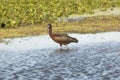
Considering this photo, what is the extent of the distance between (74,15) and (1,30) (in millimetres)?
7797

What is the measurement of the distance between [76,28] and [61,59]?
9.58 m

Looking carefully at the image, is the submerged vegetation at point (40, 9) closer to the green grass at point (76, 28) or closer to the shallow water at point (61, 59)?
the green grass at point (76, 28)

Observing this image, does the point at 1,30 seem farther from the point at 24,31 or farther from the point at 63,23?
the point at 63,23

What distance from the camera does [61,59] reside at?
13922 millimetres

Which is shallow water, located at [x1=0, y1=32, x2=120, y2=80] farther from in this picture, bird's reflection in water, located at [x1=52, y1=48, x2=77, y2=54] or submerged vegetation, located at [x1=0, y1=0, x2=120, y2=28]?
submerged vegetation, located at [x1=0, y1=0, x2=120, y2=28]

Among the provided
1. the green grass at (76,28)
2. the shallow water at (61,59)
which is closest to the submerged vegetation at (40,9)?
the green grass at (76,28)

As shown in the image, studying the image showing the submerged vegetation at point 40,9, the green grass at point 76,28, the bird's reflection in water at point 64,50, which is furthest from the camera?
the submerged vegetation at point 40,9

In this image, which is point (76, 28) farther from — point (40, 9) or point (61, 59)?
point (61, 59)

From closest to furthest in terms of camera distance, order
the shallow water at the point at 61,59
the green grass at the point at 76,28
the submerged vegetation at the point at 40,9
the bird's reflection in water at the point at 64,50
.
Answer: the shallow water at the point at 61,59, the bird's reflection in water at the point at 64,50, the green grass at the point at 76,28, the submerged vegetation at the point at 40,9

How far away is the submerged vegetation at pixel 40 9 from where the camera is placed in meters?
27.8

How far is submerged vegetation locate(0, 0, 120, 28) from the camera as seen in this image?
27.8m

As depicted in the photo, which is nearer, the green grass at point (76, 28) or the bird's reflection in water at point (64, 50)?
the bird's reflection in water at point (64, 50)

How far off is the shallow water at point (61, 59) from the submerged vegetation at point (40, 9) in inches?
308

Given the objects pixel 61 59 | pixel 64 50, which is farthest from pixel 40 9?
pixel 61 59
